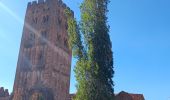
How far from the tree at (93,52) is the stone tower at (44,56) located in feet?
70.7

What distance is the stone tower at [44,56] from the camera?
50522 millimetres

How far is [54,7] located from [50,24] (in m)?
3.37

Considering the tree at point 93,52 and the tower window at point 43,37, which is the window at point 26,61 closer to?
the tower window at point 43,37

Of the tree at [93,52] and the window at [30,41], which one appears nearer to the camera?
the tree at [93,52]

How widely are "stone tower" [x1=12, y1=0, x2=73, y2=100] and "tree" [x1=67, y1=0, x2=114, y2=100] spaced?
2155cm

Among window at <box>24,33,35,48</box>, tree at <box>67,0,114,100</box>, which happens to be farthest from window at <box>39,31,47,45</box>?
tree at <box>67,0,114,100</box>

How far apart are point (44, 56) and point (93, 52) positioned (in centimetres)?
2652

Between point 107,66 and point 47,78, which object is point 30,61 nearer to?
point 47,78

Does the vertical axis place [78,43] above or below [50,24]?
below

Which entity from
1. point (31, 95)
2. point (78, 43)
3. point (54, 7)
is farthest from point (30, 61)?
point (78, 43)

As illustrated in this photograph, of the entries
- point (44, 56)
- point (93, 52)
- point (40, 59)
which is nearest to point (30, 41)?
point (40, 59)

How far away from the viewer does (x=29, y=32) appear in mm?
57188

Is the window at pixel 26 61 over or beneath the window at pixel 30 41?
beneath

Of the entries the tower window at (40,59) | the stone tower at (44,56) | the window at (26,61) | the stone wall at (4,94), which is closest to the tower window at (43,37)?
the stone tower at (44,56)
